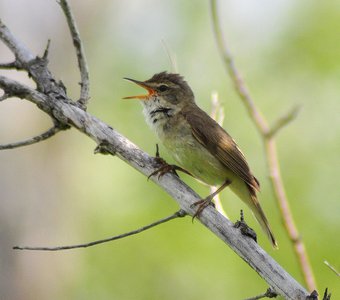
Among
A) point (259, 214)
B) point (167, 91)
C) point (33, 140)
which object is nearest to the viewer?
point (33, 140)

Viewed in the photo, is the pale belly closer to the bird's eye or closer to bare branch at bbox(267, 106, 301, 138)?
the bird's eye

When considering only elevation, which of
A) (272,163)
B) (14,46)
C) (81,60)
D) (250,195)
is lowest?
(272,163)

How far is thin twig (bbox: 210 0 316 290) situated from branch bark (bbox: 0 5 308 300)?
1.04 feet

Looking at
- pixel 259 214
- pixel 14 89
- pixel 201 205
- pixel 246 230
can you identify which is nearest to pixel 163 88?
pixel 259 214

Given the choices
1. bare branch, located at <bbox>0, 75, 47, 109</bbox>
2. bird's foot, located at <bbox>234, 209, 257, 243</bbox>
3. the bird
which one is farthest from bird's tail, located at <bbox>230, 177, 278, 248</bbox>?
bare branch, located at <bbox>0, 75, 47, 109</bbox>

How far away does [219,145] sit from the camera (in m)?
5.59

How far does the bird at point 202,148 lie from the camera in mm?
5453

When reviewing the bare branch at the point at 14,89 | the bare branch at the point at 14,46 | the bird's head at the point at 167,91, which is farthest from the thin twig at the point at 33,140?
the bird's head at the point at 167,91

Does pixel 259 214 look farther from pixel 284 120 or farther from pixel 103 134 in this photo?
A: pixel 284 120

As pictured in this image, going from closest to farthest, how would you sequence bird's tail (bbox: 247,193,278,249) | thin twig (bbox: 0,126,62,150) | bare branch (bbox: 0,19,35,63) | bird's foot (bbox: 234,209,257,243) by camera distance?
bird's foot (bbox: 234,209,257,243)
thin twig (bbox: 0,126,62,150)
bare branch (bbox: 0,19,35,63)
bird's tail (bbox: 247,193,278,249)

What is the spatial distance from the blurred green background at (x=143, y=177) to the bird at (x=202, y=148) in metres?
3.38

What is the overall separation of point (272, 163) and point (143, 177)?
809 cm

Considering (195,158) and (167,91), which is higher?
(167,91)

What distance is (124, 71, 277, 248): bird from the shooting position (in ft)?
17.9
